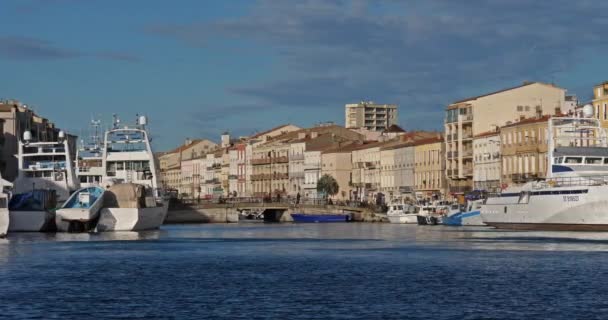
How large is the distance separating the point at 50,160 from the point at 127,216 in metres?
19.3

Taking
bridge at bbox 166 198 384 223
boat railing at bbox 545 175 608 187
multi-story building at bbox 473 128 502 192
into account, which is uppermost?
multi-story building at bbox 473 128 502 192

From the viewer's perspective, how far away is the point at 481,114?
160 meters

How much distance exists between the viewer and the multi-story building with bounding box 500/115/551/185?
14225 centimetres

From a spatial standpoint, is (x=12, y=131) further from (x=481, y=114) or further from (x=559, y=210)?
(x=559, y=210)

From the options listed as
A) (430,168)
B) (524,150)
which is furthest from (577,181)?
(430,168)

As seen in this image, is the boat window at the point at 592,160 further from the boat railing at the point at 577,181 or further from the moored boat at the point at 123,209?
the moored boat at the point at 123,209

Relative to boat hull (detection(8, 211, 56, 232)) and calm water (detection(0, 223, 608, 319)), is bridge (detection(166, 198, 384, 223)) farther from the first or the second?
calm water (detection(0, 223, 608, 319))

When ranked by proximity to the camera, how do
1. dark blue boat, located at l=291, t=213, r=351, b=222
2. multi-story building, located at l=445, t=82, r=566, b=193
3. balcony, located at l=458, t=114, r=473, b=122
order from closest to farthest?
multi-story building, located at l=445, t=82, r=566, b=193
balcony, located at l=458, t=114, r=473, b=122
dark blue boat, located at l=291, t=213, r=351, b=222

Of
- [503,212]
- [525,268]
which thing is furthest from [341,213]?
[525,268]

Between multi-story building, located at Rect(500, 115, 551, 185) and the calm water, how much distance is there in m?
60.0

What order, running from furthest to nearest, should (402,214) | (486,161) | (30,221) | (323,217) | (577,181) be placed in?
(323,217) < (486,161) < (402,214) < (30,221) < (577,181)

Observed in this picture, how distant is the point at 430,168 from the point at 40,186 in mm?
72204

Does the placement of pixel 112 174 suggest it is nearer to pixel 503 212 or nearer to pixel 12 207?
pixel 12 207

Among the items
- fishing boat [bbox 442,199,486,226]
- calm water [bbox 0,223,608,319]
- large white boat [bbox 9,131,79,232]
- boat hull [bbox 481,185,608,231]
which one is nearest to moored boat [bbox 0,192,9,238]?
calm water [bbox 0,223,608,319]
